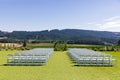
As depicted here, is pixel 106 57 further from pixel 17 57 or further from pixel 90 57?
pixel 17 57

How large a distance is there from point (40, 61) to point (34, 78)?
786 centimetres

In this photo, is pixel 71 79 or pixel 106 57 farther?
pixel 106 57

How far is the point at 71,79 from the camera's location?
12.4 metres

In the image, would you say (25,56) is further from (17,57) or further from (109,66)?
(109,66)

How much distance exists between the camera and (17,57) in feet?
68.8

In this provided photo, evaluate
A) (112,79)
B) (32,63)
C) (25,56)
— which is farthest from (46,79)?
(25,56)

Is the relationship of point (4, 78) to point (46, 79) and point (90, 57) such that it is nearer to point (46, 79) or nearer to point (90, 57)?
point (46, 79)

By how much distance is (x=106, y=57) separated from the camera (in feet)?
65.7

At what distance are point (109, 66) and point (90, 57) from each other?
1869 mm

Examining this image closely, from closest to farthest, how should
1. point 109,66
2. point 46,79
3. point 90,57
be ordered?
point 46,79 < point 109,66 < point 90,57

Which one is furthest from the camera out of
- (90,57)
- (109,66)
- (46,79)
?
(90,57)

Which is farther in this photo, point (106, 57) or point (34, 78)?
point (106, 57)

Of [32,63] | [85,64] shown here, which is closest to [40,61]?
[32,63]

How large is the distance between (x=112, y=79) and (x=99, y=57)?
7.60 m
